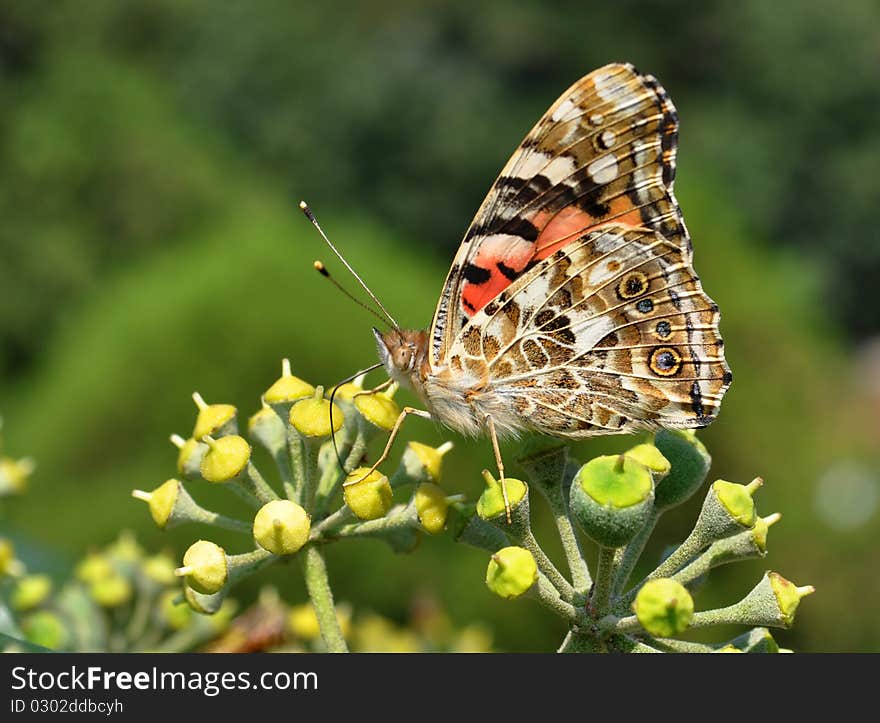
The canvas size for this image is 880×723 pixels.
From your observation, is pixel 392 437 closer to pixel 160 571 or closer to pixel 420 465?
pixel 420 465

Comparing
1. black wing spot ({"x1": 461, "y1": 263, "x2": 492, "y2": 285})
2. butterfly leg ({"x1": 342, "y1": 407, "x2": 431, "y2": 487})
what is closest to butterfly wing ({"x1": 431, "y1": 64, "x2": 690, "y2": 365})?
black wing spot ({"x1": 461, "y1": 263, "x2": 492, "y2": 285})

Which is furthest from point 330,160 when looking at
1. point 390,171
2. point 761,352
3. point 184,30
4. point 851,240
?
point 761,352

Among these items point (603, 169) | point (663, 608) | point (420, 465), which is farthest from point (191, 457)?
point (603, 169)

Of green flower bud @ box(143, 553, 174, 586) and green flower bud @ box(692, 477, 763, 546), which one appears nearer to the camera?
green flower bud @ box(692, 477, 763, 546)

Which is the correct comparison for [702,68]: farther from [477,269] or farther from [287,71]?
[477,269]

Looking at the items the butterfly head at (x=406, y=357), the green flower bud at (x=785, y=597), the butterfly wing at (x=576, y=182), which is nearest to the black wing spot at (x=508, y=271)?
the butterfly wing at (x=576, y=182)

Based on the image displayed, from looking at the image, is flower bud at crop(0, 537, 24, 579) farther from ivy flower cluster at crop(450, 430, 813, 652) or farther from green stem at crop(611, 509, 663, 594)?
green stem at crop(611, 509, 663, 594)
